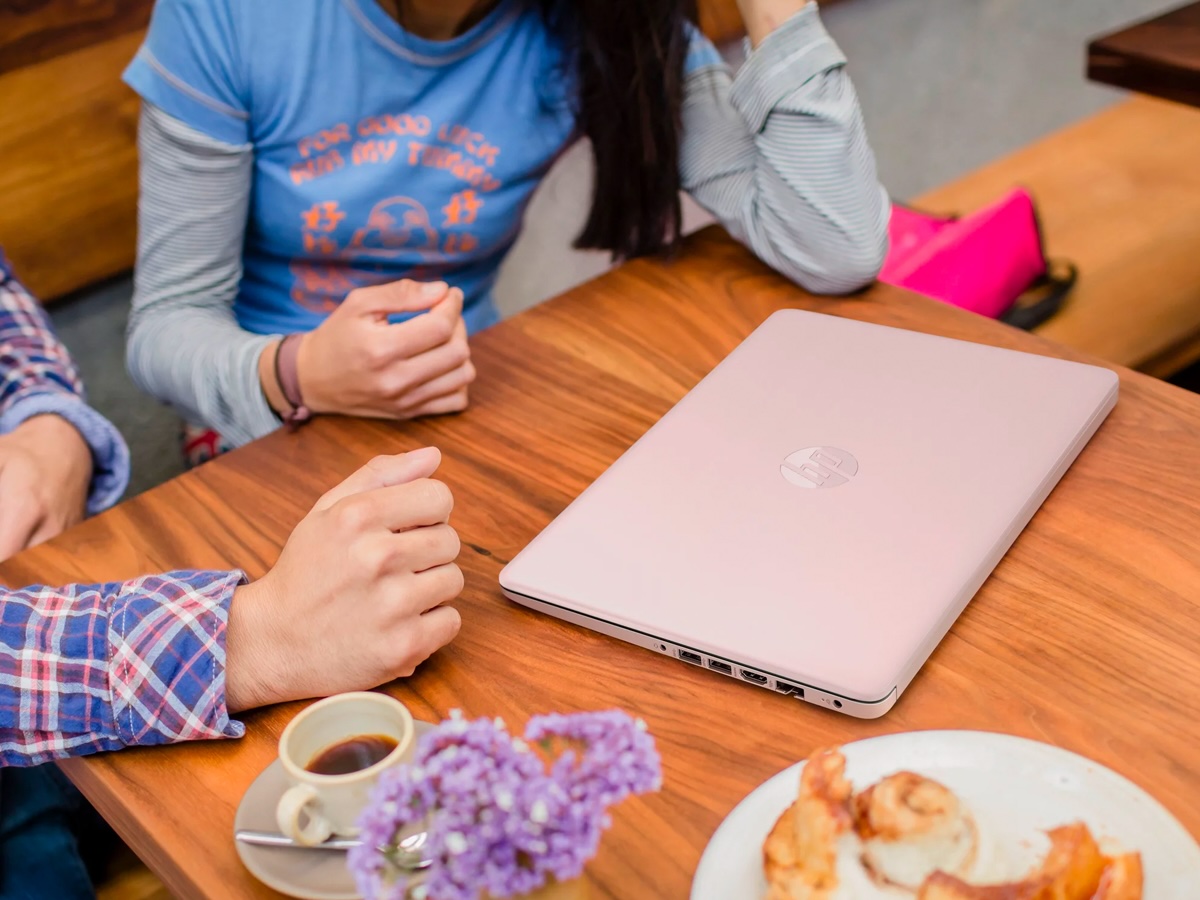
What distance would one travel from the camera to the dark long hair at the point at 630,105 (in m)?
1.06

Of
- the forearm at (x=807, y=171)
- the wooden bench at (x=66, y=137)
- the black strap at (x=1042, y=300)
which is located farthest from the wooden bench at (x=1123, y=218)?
the wooden bench at (x=66, y=137)

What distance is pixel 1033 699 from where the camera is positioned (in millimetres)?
594

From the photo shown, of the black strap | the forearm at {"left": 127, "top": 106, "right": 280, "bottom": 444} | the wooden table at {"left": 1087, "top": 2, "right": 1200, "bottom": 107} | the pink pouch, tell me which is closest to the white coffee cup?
the forearm at {"left": 127, "top": 106, "right": 280, "bottom": 444}

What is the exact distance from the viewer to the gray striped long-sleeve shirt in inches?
38.7

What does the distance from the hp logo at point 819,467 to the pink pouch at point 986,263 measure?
0.64 metres

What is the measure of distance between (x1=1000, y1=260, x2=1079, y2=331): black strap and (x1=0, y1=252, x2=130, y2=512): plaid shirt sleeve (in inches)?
39.3

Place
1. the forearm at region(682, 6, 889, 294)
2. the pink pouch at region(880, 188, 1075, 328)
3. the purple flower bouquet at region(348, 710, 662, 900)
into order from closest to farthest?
1. the purple flower bouquet at region(348, 710, 662, 900)
2. the forearm at region(682, 6, 889, 294)
3. the pink pouch at region(880, 188, 1075, 328)

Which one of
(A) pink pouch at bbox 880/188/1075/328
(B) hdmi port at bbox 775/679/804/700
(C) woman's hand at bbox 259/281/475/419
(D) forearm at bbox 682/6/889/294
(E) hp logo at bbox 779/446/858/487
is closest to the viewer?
(B) hdmi port at bbox 775/679/804/700

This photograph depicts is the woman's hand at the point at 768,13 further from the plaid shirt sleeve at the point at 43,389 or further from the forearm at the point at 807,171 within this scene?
the plaid shirt sleeve at the point at 43,389

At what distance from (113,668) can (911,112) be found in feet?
8.61

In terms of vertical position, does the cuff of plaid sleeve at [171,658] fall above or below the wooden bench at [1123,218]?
above

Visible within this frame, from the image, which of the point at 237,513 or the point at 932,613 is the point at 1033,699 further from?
the point at 237,513

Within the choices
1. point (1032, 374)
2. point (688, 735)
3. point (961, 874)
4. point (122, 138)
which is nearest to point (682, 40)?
point (1032, 374)

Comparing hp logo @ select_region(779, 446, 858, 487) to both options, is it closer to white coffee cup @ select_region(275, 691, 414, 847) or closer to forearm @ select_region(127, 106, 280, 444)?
white coffee cup @ select_region(275, 691, 414, 847)
